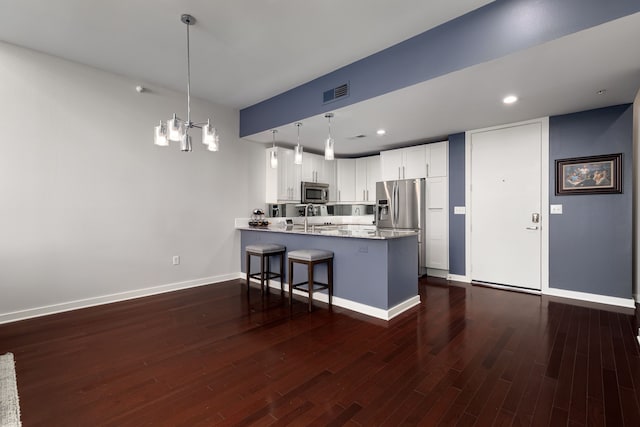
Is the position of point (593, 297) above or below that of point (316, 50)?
below

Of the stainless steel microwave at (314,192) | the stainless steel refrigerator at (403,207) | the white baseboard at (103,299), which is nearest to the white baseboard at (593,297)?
the stainless steel refrigerator at (403,207)

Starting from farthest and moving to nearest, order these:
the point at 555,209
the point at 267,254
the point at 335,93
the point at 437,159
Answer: the point at 437,159 < the point at 267,254 < the point at 555,209 < the point at 335,93

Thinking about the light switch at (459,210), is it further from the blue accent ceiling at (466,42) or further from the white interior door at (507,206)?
the blue accent ceiling at (466,42)

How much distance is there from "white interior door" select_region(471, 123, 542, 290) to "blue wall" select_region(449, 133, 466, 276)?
14 centimetres

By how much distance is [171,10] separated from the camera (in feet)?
8.20

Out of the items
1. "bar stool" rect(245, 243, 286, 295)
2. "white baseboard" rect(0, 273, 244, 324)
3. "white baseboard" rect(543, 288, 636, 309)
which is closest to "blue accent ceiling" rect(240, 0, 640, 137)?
"bar stool" rect(245, 243, 286, 295)

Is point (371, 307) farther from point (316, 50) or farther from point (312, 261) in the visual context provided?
point (316, 50)

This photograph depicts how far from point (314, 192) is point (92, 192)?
355 centimetres

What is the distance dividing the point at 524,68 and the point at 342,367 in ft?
9.35

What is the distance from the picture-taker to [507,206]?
423 centimetres

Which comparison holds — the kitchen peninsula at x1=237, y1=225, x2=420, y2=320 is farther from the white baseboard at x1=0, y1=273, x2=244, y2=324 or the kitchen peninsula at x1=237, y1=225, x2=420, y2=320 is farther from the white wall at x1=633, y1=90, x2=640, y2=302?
the white wall at x1=633, y1=90, x2=640, y2=302

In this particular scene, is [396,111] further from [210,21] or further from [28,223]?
[28,223]

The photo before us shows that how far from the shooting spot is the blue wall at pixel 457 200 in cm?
464

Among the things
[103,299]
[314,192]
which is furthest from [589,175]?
[103,299]
